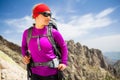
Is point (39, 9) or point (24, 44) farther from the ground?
point (39, 9)

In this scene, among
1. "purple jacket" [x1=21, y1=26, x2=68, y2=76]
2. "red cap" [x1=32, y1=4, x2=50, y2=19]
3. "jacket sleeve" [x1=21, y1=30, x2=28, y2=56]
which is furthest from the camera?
"jacket sleeve" [x1=21, y1=30, x2=28, y2=56]

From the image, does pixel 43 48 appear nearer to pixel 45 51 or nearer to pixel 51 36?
pixel 45 51

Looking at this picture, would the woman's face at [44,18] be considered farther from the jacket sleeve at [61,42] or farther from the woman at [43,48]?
the jacket sleeve at [61,42]

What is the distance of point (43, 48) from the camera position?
195 inches

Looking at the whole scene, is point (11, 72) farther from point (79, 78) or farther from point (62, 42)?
point (79, 78)

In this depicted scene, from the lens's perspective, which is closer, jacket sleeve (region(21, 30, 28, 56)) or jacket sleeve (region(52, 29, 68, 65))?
jacket sleeve (region(52, 29, 68, 65))

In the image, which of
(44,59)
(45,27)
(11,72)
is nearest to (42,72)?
(44,59)

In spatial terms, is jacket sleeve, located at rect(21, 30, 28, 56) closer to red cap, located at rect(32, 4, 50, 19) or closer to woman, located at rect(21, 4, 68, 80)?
woman, located at rect(21, 4, 68, 80)

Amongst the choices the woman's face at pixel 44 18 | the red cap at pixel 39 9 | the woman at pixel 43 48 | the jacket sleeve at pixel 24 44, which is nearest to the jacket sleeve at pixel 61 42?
the woman at pixel 43 48

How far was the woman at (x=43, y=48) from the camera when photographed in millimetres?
4969

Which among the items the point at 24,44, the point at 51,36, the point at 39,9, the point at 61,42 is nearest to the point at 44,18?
the point at 39,9

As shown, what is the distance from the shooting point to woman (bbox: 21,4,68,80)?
4.97 metres

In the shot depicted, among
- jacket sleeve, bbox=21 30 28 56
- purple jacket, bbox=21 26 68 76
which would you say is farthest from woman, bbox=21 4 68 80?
jacket sleeve, bbox=21 30 28 56

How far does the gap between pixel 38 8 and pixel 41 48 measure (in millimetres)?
813
